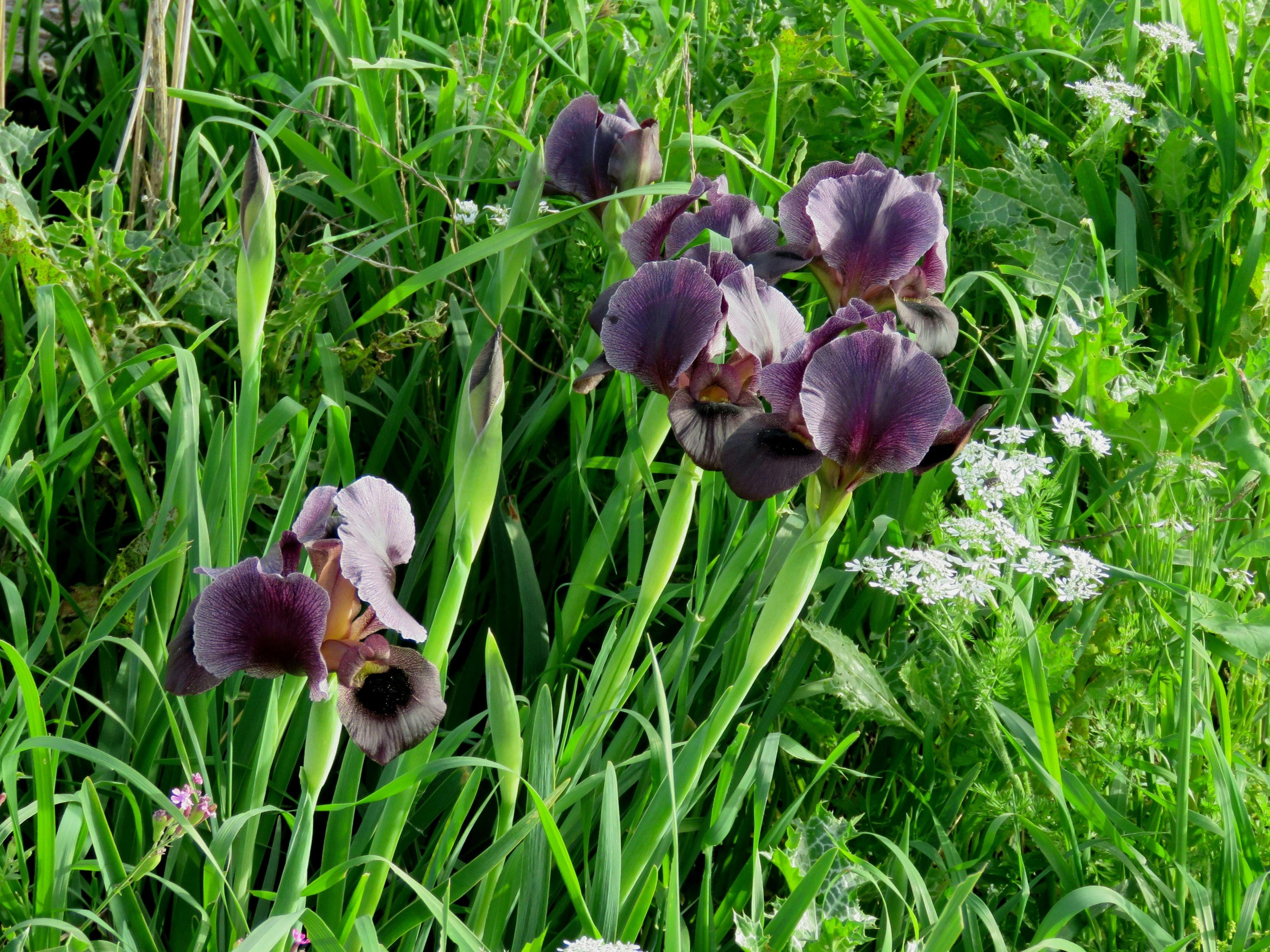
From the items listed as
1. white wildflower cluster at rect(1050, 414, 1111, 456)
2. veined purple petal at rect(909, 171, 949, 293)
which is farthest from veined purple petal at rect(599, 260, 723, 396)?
white wildflower cluster at rect(1050, 414, 1111, 456)

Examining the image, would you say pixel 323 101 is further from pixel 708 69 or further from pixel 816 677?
pixel 816 677

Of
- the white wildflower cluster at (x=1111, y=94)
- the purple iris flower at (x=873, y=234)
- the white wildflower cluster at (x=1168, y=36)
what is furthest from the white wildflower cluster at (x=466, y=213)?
the white wildflower cluster at (x=1168, y=36)

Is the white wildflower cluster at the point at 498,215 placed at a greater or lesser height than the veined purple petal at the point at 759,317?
lesser

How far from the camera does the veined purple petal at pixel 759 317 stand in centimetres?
124

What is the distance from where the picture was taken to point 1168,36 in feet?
7.74

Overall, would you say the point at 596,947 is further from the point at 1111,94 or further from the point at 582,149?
the point at 1111,94

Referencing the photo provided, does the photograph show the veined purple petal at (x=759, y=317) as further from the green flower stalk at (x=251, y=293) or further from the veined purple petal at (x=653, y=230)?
the green flower stalk at (x=251, y=293)

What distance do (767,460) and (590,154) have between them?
2.33 ft

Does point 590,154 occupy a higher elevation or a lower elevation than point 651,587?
higher

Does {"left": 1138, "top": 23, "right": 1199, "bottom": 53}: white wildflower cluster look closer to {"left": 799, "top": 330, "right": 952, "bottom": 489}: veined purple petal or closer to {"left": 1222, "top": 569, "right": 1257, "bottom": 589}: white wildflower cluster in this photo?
{"left": 1222, "top": 569, "right": 1257, "bottom": 589}: white wildflower cluster

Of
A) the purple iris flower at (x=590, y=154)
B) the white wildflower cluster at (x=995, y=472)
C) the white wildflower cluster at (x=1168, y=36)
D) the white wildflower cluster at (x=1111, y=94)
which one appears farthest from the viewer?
the white wildflower cluster at (x=1168, y=36)

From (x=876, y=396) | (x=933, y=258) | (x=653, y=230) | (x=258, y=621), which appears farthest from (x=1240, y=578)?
(x=258, y=621)

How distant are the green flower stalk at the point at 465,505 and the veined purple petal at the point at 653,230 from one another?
418 mm

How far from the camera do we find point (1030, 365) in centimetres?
185
